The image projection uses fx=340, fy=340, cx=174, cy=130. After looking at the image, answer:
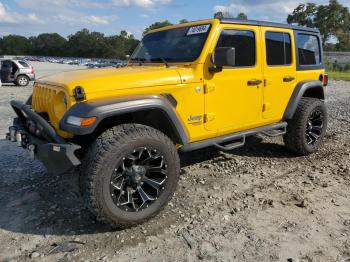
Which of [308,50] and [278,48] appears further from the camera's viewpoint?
[308,50]

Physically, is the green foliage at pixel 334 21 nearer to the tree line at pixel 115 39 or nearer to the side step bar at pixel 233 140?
the tree line at pixel 115 39

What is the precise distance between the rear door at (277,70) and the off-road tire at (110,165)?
197cm

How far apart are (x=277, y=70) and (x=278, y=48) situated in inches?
12.9

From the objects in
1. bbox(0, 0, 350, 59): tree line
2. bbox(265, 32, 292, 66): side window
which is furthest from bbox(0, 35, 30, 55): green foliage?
bbox(265, 32, 292, 66): side window

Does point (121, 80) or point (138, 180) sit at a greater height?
point (121, 80)

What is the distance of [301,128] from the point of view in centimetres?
511

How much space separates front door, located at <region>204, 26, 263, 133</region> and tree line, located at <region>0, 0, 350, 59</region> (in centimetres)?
32

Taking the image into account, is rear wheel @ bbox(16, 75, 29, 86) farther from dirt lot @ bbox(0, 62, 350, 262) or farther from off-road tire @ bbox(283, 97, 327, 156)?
off-road tire @ bbox(283, 97, 327, 156)

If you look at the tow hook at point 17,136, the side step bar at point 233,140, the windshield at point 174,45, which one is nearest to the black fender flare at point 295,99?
the side step bar at point 233,140

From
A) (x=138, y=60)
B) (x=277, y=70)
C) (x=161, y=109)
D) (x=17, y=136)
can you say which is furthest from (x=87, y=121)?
(x=277, y=70)

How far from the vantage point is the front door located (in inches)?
155

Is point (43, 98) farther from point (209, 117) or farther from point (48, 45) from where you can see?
point (48, 45)

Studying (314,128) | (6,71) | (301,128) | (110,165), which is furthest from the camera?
(6,71)

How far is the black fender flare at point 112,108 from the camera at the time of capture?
9.70 ft
